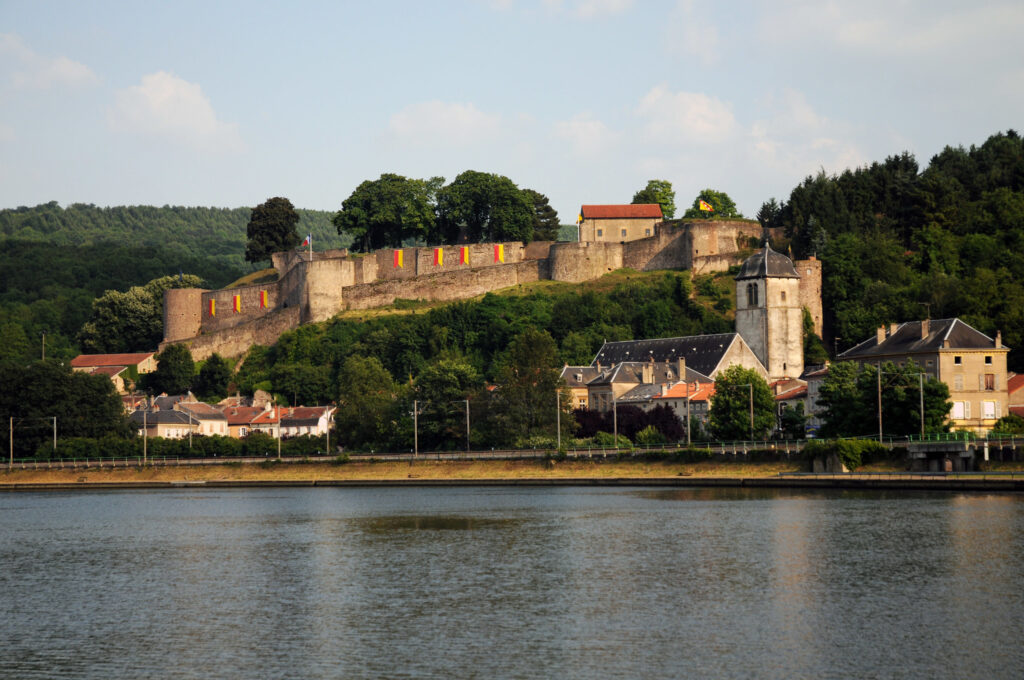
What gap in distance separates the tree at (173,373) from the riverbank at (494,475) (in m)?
18.7

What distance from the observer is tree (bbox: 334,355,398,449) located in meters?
74.4

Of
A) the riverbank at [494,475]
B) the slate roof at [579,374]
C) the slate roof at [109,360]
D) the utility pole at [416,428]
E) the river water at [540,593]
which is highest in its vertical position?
the slate roof at [109,360]

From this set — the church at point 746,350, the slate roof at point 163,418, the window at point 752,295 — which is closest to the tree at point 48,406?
the slate roof at point 163,418

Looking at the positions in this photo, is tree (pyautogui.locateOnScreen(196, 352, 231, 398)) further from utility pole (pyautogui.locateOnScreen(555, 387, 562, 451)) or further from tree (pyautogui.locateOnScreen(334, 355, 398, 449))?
utility pole (pyautogui.locateOnScreen(555, 387, 562, 451))

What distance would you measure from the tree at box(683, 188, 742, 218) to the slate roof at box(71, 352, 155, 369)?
40.6 metres

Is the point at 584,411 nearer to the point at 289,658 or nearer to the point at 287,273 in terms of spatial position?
the point at 287,273

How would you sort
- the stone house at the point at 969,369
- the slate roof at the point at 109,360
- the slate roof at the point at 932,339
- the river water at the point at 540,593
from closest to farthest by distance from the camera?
1. the river water at the point at 540,593
2. the stone house at the point at 969,369
3. the slate roof at the point at 932,339
4. the slate roof at the point at 109,360

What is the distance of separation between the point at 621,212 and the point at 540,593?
69197 millimetres

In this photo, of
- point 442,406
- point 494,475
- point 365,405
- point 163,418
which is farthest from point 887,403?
point 163,418

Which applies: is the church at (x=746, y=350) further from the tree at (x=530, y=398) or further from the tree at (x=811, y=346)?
the tree at (x=530, y=398)

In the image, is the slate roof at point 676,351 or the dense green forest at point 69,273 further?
the dense green forest at point 69,273

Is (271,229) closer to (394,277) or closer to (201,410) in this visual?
(394,277)

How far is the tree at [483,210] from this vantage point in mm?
97938

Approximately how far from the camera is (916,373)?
56.1 metres
